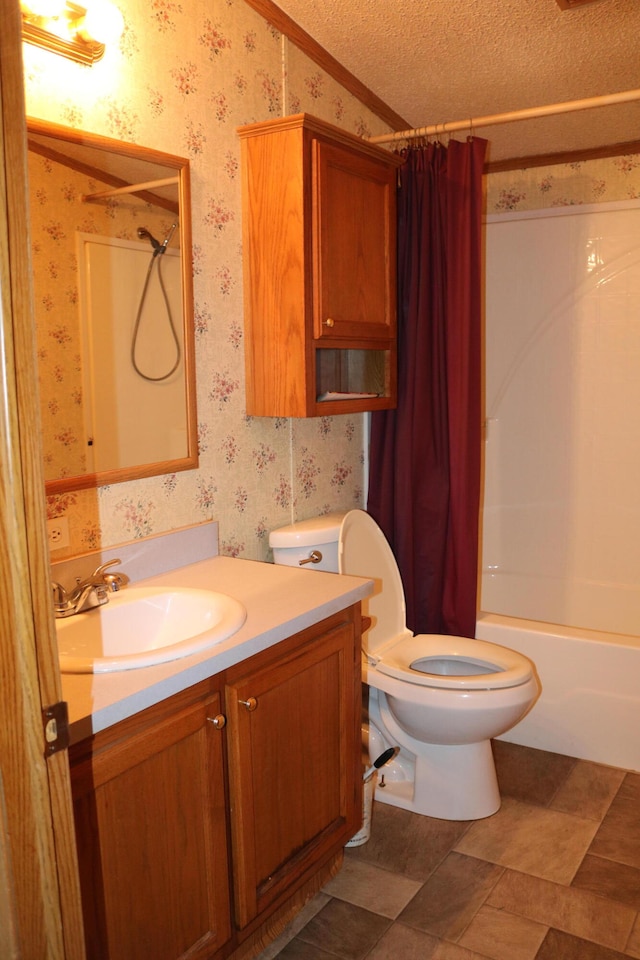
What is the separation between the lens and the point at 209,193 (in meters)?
2.11

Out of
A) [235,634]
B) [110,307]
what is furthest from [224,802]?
[110,307]

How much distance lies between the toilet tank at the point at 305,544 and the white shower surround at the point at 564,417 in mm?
1229

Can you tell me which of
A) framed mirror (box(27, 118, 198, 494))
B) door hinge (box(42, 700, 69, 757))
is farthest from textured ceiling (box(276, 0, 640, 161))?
door hinge (box(42, 700, 69, 757))

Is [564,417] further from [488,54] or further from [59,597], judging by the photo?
[59,597]

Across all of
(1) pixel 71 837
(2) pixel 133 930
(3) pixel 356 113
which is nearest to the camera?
(1) pixel 71 837

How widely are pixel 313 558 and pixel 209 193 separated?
42.8 inches

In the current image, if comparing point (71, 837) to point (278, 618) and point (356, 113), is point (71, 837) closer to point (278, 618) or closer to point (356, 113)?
point (278, 618)

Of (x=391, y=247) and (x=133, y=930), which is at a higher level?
(x=391, y=247)

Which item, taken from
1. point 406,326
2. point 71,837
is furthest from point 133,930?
point 406,326

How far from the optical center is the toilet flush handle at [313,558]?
7.80ft

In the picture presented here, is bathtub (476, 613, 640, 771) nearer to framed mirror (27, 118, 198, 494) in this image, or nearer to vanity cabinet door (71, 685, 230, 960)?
framed mirror (27, 118, 198, 494)

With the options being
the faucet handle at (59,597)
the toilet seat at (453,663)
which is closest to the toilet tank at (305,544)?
the toilet seat at (453,663)

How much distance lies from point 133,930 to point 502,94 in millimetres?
2846

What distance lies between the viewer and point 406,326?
2.73 meters
